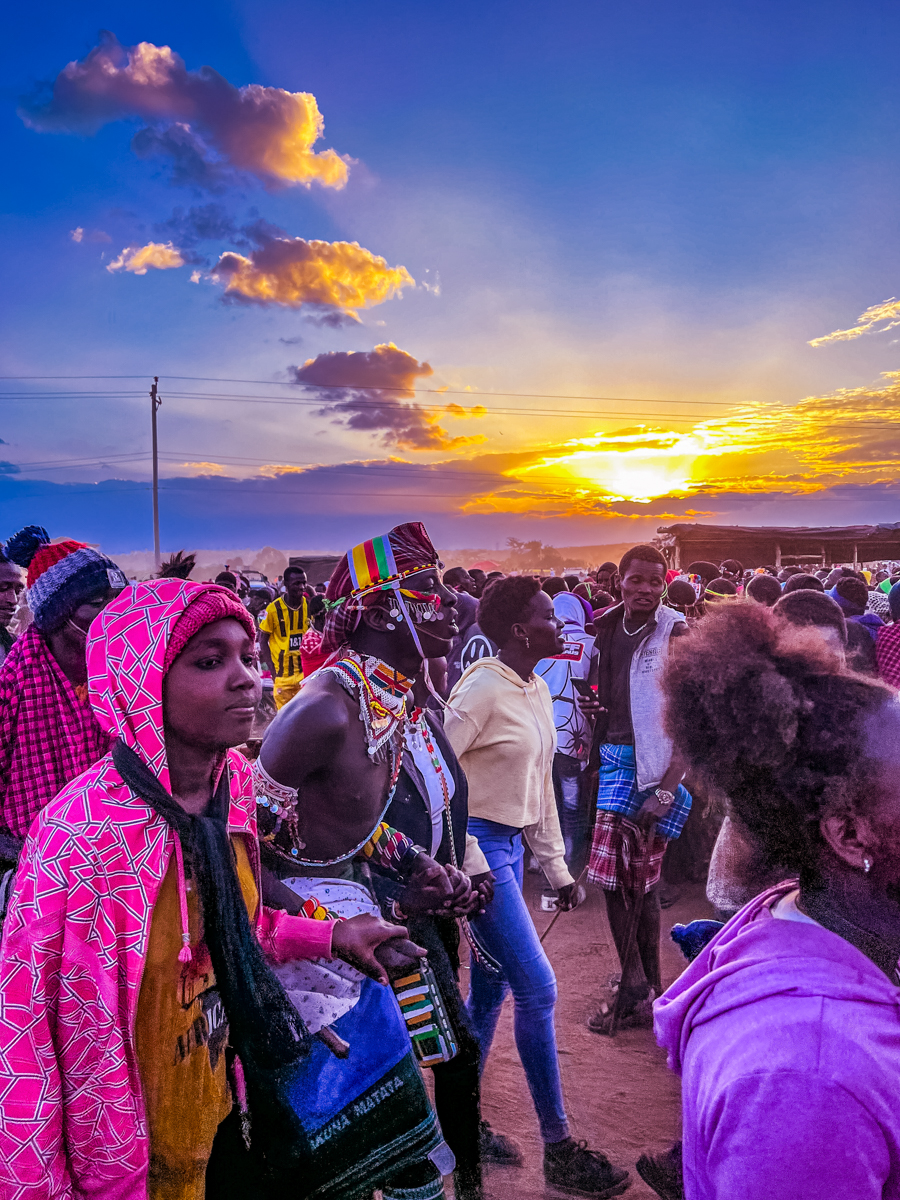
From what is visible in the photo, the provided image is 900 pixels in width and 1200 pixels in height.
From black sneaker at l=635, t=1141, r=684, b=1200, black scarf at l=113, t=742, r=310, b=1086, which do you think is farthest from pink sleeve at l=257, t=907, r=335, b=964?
black sneaker at l=635, t=1141, r=684, b=1200

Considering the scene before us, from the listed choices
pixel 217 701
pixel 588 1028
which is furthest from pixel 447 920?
pixel 588 1028

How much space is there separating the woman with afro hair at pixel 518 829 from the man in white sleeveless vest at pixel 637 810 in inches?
28.8

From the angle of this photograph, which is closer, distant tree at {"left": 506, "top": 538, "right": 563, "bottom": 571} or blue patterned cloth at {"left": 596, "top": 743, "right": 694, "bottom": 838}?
blue patterned cloth at {"left": 596, "top": 743, "right": 694, "bottom": 838}

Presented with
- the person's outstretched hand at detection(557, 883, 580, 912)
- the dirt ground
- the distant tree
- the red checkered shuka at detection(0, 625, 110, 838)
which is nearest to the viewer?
the red checkered shuka at detection(0, 625, 110, 838)

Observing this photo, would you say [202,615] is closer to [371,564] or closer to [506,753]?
[371,564]

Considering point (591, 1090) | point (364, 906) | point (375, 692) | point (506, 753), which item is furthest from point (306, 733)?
point (591, 1090)

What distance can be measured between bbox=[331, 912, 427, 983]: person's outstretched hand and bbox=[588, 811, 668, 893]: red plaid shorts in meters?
2.50

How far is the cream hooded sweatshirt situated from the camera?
3404 millimetres

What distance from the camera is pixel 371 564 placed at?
9.36ft

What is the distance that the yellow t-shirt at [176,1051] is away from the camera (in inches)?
64.6

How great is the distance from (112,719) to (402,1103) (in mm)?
1302

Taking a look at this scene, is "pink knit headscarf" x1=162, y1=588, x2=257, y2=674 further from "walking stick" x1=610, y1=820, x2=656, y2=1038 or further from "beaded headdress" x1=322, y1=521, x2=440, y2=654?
"walking stick" x1=610, y1=820, x2=656, y2=1038

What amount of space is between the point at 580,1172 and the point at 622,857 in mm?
1566

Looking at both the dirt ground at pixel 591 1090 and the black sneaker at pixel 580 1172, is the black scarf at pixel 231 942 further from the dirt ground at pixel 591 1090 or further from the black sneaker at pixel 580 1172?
the dirt ground at pixel 591 1090
